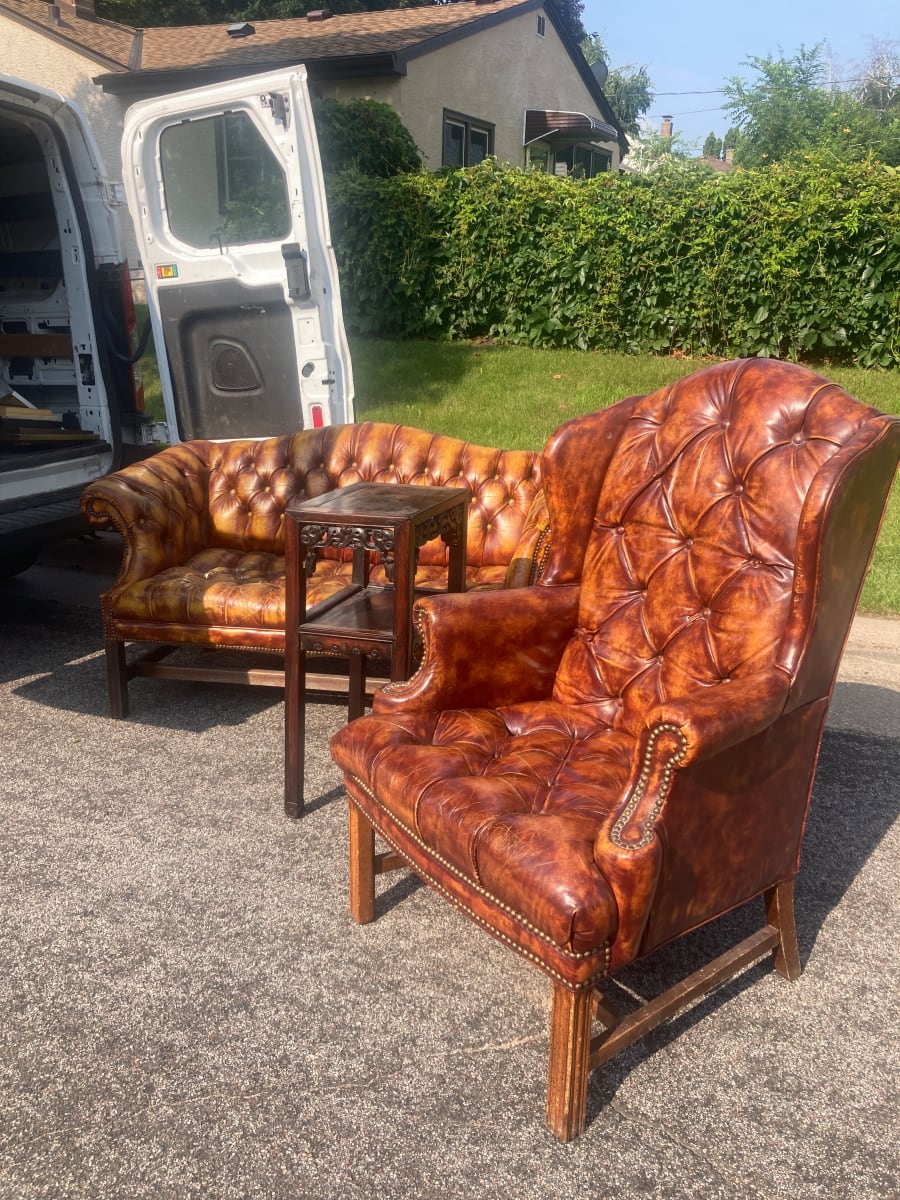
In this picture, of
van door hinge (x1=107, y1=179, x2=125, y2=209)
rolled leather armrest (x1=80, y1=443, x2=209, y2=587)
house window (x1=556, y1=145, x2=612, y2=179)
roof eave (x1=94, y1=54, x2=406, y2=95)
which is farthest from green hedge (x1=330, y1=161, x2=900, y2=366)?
house window (x1=556, y1=145, x2=612, y2=179)

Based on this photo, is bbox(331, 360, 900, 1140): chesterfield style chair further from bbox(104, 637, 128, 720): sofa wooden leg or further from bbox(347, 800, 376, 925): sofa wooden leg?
bbox(104, 637, 128, 720): sofa wooden leg

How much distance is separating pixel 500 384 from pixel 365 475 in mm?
4664

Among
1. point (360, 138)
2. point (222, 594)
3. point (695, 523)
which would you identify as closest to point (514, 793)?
point (695, 523)

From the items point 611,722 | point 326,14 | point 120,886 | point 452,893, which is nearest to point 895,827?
point 611,722

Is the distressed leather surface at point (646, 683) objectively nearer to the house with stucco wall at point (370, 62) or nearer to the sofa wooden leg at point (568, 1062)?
the sofa wooden leg at point (568, 1062)

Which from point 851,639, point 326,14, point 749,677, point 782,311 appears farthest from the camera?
point 326,14

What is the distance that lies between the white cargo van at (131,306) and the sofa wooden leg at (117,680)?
0.74 m

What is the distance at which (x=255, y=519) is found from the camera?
14.3 feet

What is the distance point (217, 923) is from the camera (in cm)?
262

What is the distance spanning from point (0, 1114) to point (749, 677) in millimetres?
1804

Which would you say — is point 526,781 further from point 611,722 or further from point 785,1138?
point 785,1138

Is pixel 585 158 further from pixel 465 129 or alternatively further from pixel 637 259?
pixel 637 259

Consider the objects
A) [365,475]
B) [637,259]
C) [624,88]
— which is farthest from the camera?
[624,88]

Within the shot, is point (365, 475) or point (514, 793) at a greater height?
point (365, 475)
